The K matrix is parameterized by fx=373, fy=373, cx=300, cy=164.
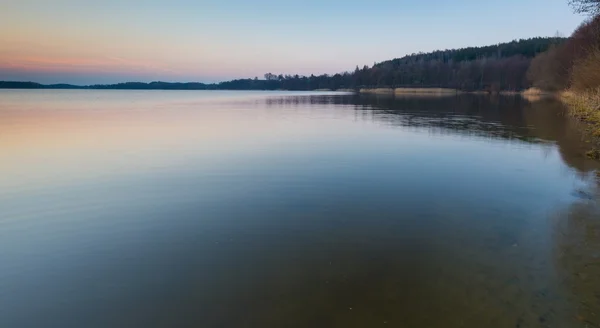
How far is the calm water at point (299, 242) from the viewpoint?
16.4 feet

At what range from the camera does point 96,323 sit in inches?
188

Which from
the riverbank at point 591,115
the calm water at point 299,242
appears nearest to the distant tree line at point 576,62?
the riverbank at point 591,115

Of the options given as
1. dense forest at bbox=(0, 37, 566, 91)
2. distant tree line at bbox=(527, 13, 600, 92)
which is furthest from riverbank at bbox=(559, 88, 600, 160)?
dense forest at bbox=(0, 37, 566, 91)

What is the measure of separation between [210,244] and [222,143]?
42.3 ft

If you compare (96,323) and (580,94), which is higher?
(580,94)

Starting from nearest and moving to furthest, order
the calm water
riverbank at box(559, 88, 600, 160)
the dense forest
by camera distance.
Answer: the calm water < riverbank at box(559, 88, 600, 160) < the dense forest

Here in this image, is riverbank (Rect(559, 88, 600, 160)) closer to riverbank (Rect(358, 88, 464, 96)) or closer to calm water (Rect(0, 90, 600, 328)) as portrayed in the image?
calm water (Rect(0, 90, 600, 328))

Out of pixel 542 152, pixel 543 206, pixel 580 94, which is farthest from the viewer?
pixel 580 94

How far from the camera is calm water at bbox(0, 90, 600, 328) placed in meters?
5.01

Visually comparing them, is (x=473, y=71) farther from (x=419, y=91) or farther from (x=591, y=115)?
(x=591, y=115)

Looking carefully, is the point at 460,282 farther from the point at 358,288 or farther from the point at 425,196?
the point at 425,196

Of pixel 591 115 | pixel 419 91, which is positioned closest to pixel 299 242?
pixel 591 115

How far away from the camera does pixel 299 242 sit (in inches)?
282

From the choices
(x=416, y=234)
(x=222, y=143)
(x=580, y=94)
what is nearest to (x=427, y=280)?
(x=416, y=234)
